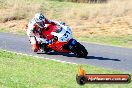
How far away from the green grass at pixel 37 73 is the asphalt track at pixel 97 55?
1488mm

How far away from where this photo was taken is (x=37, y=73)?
12516 mm

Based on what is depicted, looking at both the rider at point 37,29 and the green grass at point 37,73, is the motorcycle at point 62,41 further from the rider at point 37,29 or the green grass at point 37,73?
the green grass at point 37,73

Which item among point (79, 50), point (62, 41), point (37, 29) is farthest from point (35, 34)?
point (79, 50)

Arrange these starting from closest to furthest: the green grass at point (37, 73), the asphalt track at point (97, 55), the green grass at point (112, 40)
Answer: the green grass at point (37, 73) < the asphalt track at point (97, 55) < the green grass at point (112, 40)

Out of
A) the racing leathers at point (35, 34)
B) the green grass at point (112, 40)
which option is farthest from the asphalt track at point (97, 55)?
the green grass at point (112, 40)

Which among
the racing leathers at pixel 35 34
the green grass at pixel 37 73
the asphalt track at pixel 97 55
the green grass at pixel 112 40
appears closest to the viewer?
the green grass at pixel 37 73

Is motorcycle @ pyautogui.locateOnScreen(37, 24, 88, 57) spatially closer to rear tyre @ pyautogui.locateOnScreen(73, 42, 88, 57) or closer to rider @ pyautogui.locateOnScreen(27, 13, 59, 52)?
rear tyre @ pyautogui.locateOnScreen(73, 42, 88, 57)

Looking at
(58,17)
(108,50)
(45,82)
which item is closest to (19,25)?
(58,17)

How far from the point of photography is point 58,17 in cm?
3453

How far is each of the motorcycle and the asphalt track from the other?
0.26 m

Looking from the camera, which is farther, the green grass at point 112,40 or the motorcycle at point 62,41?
the green grass at point 112,40

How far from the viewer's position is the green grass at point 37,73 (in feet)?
35.5

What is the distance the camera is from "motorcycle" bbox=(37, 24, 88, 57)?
58.1 feet

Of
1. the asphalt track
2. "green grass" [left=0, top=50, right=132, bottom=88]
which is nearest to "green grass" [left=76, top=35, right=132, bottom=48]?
the asphalt track
